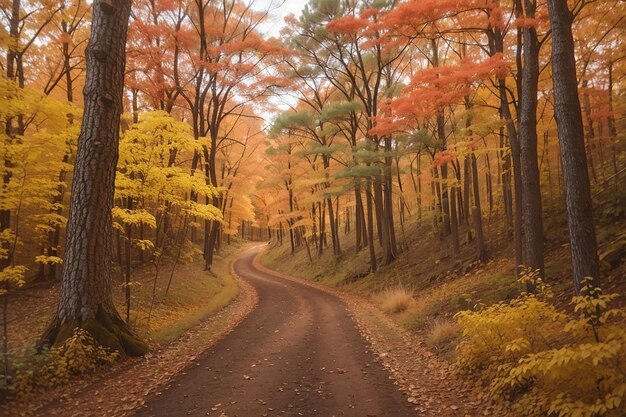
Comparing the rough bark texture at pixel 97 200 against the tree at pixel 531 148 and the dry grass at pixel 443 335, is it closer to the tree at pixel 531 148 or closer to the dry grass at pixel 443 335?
the dry grass at pixel 443 335

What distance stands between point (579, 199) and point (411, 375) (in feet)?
12.9

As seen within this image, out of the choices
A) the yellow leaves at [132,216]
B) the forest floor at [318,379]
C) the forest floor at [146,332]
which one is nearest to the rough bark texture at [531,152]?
the forest floor at [318,379]

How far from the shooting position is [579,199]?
17.5 ft

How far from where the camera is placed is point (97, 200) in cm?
687

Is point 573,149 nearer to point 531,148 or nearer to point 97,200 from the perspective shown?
point 531,148

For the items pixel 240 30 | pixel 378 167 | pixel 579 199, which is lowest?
pixel 579 199

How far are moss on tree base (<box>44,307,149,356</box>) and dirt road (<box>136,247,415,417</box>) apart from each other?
1.42 meters

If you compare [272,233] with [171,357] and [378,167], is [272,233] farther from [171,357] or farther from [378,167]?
[171,357]

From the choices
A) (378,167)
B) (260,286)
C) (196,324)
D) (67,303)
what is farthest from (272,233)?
(67,303)

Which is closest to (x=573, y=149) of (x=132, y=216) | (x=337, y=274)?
(x=132, y=216)

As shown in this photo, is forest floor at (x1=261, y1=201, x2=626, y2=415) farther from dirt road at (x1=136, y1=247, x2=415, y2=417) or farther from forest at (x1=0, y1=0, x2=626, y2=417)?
dirt road at (x1=136, y1=247, x2=415, y2=417)

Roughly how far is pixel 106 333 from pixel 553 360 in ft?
23.3

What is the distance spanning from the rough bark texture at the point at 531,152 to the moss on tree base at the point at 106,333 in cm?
840

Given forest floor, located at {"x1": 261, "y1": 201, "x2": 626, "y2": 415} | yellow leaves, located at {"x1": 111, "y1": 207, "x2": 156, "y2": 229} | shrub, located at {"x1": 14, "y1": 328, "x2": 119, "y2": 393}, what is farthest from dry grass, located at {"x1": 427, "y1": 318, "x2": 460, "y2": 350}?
yellow leaves, located at {"x1": 111, "y1": 207, "x2": 156, "y2": 229}
